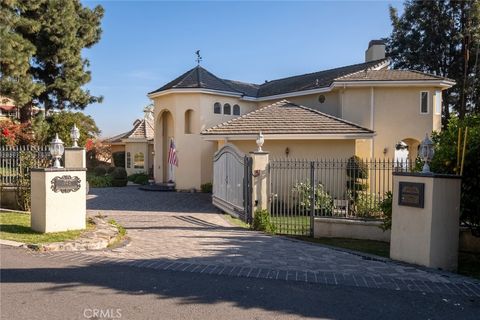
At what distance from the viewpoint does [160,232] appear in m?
10.3

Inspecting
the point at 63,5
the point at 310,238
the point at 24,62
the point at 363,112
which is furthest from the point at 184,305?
the point at 63,5

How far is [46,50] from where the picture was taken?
930 inches

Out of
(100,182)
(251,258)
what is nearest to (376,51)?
(100,182)

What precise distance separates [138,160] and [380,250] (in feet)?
84.7

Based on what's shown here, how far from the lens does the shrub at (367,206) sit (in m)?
11.9

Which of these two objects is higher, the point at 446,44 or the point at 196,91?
the point at 446,44

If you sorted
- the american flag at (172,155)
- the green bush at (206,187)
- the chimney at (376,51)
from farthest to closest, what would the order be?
the chimney at (376,51), the american flag at (172,155), the green bush at (206,187)

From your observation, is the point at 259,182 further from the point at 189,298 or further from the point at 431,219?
the point at 189,298

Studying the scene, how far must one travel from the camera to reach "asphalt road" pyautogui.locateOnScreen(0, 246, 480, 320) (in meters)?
4.67

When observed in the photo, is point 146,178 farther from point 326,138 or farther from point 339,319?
point 339,319

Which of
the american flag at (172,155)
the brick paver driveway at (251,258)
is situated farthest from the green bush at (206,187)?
the brick paver driveway at (251,258)

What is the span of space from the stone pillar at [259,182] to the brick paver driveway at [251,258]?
1.04 metres

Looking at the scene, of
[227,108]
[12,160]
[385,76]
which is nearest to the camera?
[12,160]

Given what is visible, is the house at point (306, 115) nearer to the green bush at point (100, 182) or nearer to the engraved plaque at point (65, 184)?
the green bush at point (100, 182)
